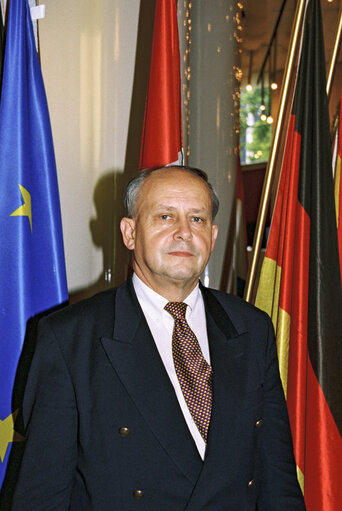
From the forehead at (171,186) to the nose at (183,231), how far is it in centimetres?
7

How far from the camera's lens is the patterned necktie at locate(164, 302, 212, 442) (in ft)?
4.60

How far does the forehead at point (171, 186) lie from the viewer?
5.03 ft

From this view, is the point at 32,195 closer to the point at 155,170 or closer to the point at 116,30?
the point at 155,170

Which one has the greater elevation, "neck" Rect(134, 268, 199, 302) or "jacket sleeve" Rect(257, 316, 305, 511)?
"neck" Rect(134, 268, 199, 302)

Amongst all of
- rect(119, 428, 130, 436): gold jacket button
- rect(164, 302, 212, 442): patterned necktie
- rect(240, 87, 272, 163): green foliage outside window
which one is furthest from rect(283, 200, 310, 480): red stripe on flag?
rect(240, 87, 272, 163): green foliage outside window

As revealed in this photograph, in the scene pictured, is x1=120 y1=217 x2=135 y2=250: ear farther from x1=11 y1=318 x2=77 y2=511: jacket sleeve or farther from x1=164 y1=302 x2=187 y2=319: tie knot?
x1=11 y1=318 x2=77 y2=511: jacket sleeve

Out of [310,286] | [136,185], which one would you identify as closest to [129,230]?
[136,185]

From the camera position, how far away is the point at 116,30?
294 centimetres

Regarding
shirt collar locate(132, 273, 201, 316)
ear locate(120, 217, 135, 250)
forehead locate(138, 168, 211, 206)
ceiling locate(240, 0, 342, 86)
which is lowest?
shirt collar locate(132, 273, 201, 316)

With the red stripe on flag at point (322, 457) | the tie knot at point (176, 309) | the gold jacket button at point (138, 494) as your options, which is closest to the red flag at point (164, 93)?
the tie knot at point (176, 309)

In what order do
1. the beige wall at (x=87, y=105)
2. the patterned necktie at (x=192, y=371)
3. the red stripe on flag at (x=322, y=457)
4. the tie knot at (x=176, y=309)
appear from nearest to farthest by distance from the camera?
the patterned necktie at (x=192, y=371) → the tie knot at (x=176, y=309) → the red stripe on flag at (x=322, y=457) → the beige wall at (x=87, y=105)

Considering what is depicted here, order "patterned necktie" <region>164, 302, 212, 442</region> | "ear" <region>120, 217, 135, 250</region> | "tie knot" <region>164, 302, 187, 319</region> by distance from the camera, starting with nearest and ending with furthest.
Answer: "patterned necktie" <region>164, 302, 212, 442</region>, "tie knot" <region>164, 302, 187, 319</region>, "ear" <region>120, 217, 135, 250</region>

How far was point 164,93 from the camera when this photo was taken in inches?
91.6

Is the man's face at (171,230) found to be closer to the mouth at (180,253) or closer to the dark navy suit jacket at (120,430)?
the mouth at (180,253)
